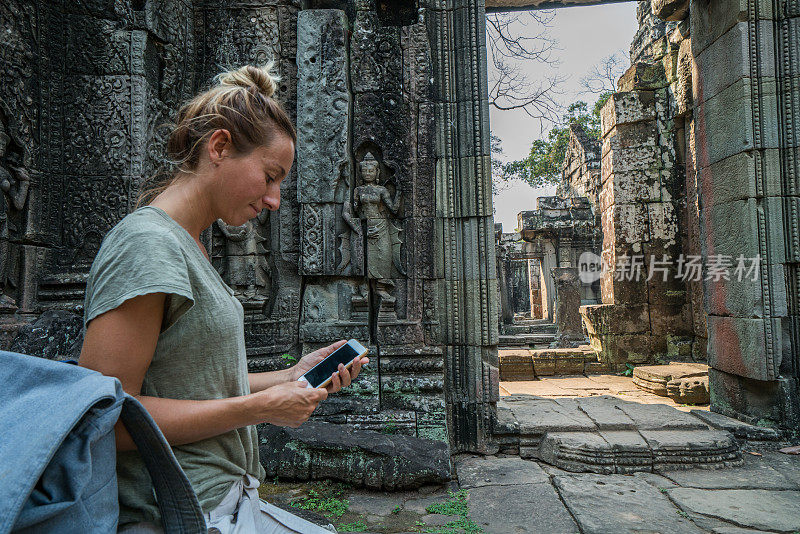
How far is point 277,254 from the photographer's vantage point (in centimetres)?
464

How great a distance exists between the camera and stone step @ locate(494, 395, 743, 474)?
4078 mm

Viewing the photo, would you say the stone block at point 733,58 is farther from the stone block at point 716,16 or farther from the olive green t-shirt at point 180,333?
the olive green t-shirt at point 180,333

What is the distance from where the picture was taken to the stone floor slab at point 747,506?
3.06 metres

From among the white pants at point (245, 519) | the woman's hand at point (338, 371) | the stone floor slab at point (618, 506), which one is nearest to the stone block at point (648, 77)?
the stone floor slab at point (618, 506)

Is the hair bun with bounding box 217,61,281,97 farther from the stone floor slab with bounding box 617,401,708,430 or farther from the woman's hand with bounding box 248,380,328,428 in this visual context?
the stone floor slab with bounding box 617,401,708,430

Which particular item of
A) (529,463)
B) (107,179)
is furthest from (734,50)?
(107,179)

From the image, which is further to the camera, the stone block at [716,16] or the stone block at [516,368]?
the stone block at [516,368]

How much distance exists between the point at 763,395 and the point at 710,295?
3.86ft

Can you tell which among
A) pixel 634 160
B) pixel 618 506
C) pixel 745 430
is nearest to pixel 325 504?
pixel 618 506

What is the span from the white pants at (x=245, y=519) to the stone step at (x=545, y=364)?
26.3ft

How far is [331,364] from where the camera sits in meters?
1.34

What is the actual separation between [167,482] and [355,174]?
12.7 feet

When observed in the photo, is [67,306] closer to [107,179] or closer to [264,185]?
[107,179]

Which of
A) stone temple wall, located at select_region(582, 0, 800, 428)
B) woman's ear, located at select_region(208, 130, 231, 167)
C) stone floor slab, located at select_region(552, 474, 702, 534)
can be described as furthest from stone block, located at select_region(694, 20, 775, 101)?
woman's ear, located at select_region(208, 130, 231, 167)
